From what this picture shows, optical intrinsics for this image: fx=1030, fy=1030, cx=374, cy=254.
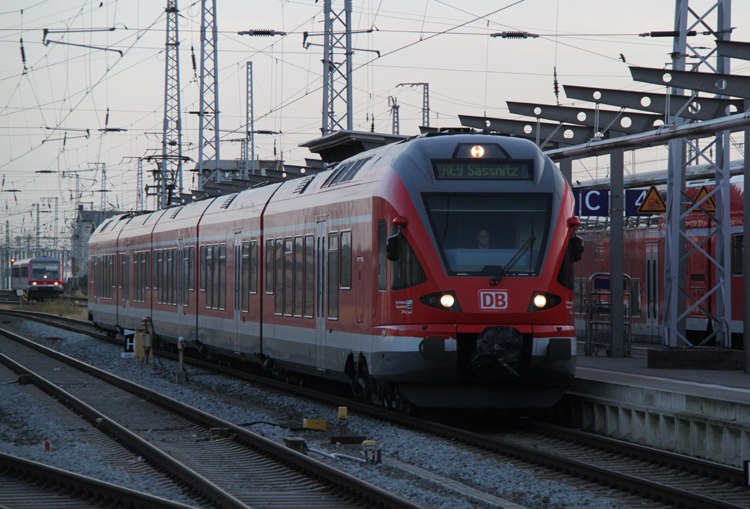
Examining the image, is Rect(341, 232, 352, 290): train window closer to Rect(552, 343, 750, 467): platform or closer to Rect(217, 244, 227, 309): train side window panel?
Rect(552, 343, 750, 467): platform

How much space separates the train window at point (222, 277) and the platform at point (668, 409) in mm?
8039

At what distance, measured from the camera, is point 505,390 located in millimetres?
12477

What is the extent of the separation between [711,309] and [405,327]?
13.0m

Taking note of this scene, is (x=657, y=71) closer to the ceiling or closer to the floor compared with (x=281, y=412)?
closer to the ceiling

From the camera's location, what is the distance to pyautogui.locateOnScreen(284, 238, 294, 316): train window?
1672cm

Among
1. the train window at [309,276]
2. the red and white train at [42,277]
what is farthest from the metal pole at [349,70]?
the red and white train at [42,277]

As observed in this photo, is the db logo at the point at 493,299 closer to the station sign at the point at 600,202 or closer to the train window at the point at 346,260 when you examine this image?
the train window at the point at 346,260

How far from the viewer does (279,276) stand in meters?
17.4

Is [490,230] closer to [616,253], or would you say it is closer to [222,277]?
[616,253]

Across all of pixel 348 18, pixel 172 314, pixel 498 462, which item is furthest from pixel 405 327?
pixel 348 18

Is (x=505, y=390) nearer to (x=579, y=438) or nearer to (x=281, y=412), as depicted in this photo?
(x=579, y=438)

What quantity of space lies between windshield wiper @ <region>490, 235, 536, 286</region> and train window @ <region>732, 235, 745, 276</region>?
36.3ft

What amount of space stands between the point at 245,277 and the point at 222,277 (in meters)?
1.79

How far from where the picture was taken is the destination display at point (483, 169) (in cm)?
1260
